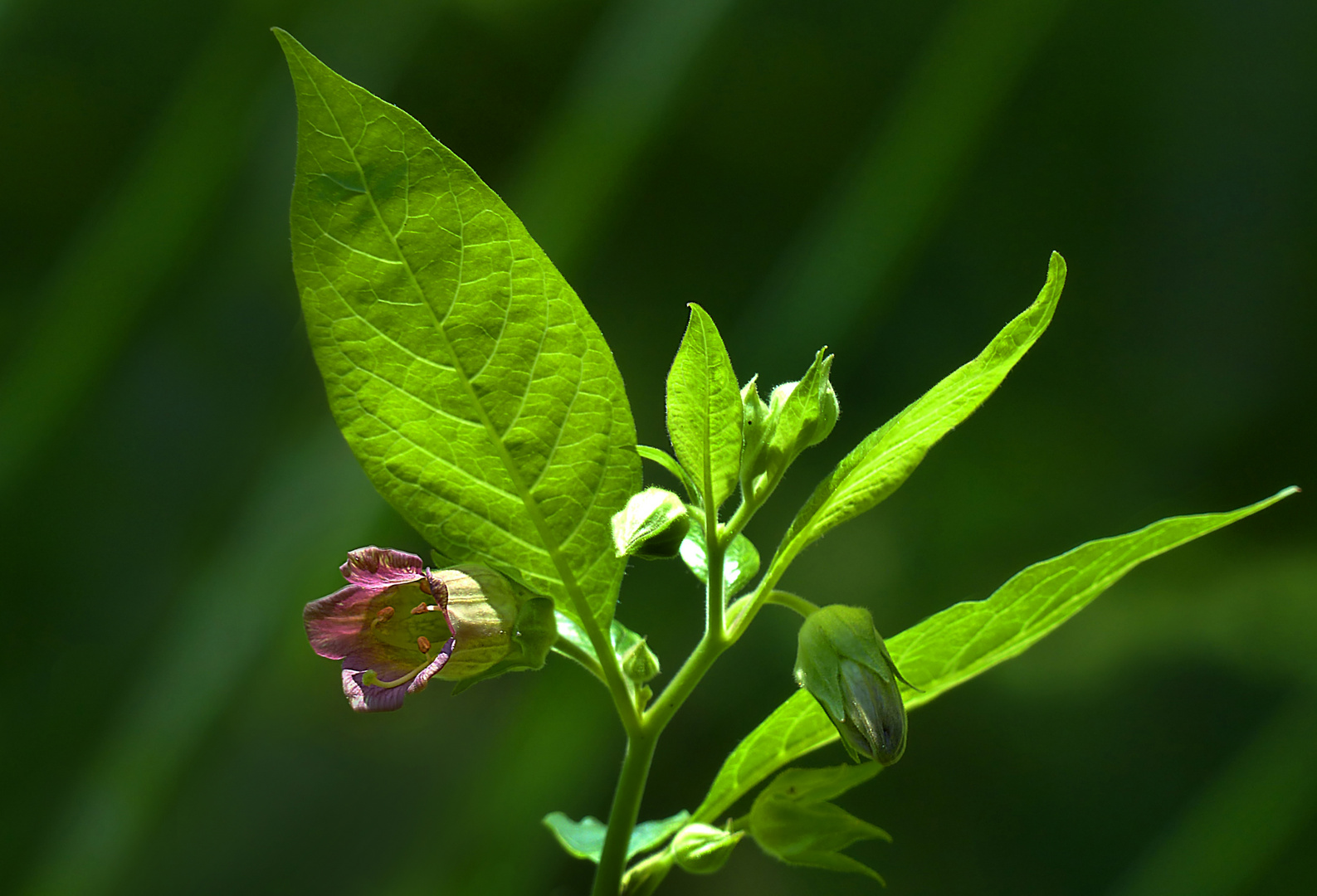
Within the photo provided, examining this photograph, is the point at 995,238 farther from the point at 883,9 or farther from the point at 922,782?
the point at 922,782

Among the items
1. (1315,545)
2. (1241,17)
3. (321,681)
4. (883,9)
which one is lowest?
(321,681)

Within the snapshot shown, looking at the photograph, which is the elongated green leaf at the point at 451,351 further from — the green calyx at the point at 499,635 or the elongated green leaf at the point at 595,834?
the elongated green leaf at the point at 595,834

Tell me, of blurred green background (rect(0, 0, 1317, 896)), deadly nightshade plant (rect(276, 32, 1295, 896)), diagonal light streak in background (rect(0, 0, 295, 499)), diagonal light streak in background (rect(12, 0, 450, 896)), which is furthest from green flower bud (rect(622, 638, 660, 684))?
diagonal light streak in background (rect(0, 0, 295, 499))

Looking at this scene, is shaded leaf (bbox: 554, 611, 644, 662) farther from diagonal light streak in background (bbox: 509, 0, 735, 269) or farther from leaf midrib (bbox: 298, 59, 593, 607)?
diagonal light streak in background (bbox: 509, 0, 735, 269)

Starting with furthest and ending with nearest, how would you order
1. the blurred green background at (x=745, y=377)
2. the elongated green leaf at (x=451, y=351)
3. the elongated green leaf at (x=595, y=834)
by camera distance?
1. the blurred green background at (x=745, y=377)
2. the elongated green leaf at (x=595, y=834)
3. the elongated green leaf at (x=451, y=351)

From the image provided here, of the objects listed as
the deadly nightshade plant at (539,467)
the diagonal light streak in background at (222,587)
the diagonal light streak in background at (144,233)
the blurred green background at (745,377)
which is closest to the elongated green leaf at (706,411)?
the deadly nightshade plant at (539,467)

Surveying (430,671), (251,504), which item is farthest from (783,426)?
(251,504)

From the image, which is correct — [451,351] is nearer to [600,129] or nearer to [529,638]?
[529,638]

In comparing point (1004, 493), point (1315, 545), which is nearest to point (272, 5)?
point (1004, 493)
